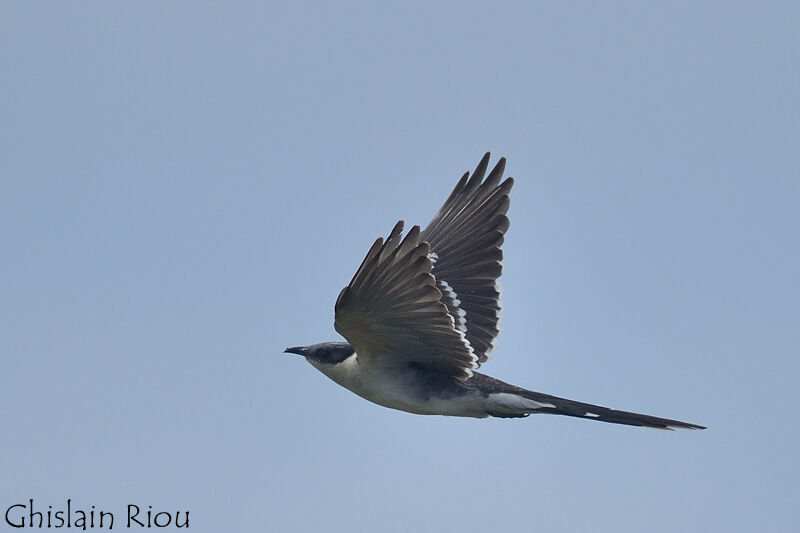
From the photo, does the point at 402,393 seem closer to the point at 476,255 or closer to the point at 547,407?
the point at 547,407

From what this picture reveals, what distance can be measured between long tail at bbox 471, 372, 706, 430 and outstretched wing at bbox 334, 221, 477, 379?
1.08ft

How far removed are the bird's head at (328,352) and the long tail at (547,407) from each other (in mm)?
1387

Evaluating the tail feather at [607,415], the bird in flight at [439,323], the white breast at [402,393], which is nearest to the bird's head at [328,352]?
the bird in flight at [439,323]

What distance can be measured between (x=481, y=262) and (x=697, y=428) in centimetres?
303

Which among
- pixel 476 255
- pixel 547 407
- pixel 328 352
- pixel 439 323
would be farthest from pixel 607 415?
pixel 328 352

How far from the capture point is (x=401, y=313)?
1115 centimetres

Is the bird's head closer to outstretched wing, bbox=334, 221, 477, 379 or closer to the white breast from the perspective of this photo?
the white breast

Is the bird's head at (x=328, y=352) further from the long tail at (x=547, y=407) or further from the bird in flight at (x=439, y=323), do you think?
the long tail at (x=547, y=407)

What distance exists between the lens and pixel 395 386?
12070 millimetres

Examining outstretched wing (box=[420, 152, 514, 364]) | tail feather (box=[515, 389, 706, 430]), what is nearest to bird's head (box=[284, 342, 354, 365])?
outstretched wing (box=[420, 152, 514, 364])

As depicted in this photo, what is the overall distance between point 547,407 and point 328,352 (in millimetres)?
2380

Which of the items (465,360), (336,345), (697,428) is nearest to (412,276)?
(465,360)

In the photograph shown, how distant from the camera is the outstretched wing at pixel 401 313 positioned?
10.7 meters

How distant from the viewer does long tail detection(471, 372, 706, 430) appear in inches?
463
